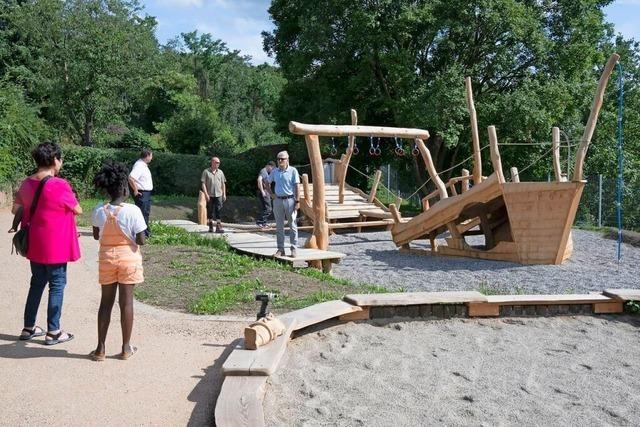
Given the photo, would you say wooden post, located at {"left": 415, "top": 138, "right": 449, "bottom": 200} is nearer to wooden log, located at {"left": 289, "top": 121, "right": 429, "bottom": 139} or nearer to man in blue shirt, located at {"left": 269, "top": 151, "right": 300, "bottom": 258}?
wooden log, located at {"left": 289, "top": 121, "right": 429, "bottom": 139}

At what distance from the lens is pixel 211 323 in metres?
6.26

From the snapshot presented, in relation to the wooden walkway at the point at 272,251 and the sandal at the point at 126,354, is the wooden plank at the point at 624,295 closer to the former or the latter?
the wooden walkway at the point at 272,251

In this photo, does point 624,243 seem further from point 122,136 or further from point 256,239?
point 122,136

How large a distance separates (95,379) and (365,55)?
1864 cm

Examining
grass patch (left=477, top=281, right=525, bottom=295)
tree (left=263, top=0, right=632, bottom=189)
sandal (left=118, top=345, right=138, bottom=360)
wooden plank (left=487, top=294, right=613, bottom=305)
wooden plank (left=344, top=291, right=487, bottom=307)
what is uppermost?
tree (left=263, top=0, right=632, bottom=189)

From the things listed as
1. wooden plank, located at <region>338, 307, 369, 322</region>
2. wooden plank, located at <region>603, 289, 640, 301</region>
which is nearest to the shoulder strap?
wooden plank, located at <region>338, 307, 369, 322</region>

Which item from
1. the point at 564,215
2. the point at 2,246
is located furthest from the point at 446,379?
the point at 2,246

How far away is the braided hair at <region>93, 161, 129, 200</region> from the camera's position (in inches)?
191

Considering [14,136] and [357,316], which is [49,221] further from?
[14,136]

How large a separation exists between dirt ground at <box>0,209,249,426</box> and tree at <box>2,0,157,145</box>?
21879mm

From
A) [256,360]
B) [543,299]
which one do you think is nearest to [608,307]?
[543,299]

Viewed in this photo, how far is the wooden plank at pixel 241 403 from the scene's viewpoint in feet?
11.7

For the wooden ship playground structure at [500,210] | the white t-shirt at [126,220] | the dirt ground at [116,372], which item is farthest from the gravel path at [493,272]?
the white t-shirt at [126,220]

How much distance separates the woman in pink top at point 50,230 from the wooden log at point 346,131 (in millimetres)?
6274
